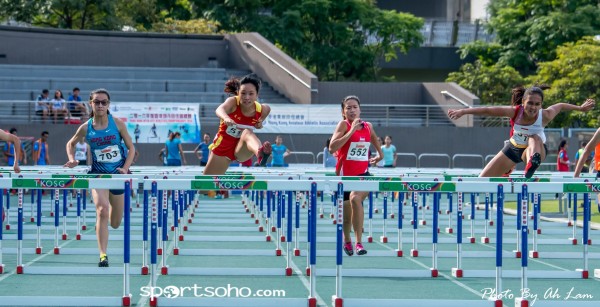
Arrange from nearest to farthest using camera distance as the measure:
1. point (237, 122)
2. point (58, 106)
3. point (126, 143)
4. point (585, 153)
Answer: point (126, 143)
point (237, 122)
point (585, 153)
point (58, 106)

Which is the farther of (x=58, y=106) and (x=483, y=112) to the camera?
(x=58, y=106)

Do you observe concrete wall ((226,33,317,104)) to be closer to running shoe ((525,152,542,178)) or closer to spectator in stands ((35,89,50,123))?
spectator in stands ((35,89,50,123))

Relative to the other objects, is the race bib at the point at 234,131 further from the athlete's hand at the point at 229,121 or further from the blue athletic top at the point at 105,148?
the blue athletic top at the point at 105,148

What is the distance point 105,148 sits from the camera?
1142 cm

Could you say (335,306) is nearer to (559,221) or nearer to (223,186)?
(223,186)

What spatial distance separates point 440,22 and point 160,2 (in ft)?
48.3

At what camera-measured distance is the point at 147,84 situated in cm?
3781

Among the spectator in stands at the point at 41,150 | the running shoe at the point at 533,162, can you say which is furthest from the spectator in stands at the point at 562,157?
the running shoe at the point at 533,162

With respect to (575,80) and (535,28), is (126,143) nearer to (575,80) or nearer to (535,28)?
(575,80)

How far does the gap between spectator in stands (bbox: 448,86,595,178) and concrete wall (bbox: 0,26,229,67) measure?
2987 cm

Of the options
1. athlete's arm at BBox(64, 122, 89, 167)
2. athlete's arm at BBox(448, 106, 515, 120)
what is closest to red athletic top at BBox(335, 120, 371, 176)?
athlete's arm at BBox(448, 106, 515, 120)

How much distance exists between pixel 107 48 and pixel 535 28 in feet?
61.2

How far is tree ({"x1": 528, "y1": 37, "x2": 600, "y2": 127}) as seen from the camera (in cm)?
4009

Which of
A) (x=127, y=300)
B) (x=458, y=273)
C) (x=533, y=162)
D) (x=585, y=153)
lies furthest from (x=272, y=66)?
(x=127, y=300)
